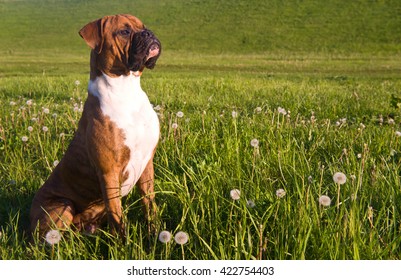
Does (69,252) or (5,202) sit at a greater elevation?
(69,252)

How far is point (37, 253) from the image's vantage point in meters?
2.69

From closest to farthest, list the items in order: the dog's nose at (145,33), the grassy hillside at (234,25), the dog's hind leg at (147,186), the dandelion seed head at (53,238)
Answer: the dandelion seed head at (53,238) → the dog's nose at (145,33) → the dog's hind leg at (147,186) → the grassy hillside at (234,25)

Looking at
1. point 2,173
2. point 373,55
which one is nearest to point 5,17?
point 373,55

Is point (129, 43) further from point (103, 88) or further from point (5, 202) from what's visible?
point (5, 202)

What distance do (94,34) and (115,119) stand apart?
0.55 meters

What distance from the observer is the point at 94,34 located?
2.96 meters

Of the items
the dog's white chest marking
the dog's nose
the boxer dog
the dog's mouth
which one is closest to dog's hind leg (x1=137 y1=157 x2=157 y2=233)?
the boxer dog

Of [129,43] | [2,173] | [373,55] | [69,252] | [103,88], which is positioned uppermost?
[129,43]

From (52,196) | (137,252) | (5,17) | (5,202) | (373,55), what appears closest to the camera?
(137,252)

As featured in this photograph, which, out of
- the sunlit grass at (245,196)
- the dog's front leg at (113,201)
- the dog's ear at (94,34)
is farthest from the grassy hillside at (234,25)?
the dog's front leg at (113,201)

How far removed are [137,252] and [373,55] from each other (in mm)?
34821

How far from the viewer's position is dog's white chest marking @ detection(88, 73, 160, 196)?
3.02 metres

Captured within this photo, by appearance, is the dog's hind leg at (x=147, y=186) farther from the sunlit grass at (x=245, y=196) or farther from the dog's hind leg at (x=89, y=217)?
the dog's hind leg at (x=89, y=217)

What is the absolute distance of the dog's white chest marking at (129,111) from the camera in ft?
9.89
